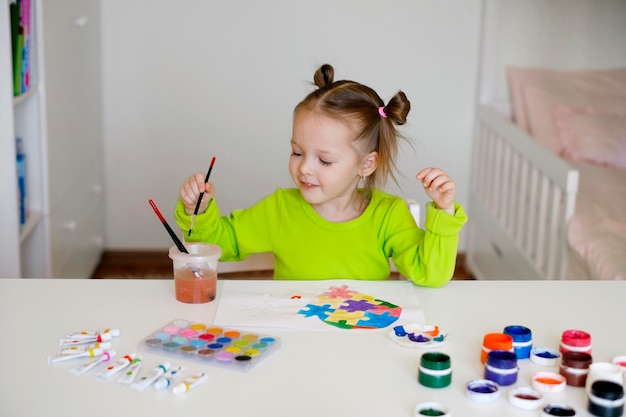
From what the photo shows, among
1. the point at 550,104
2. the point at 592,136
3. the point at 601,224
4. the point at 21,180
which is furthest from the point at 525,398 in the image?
the point at 550,104

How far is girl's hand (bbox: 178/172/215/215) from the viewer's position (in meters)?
1.41

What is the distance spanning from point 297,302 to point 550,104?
194cm

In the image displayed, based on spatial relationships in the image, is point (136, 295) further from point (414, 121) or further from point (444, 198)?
point (414, 121)

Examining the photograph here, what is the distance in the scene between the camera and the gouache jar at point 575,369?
101 cm

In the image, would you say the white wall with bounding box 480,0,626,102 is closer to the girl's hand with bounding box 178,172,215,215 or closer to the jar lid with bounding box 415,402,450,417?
the girl's hand with bounding box 178,172,215,215

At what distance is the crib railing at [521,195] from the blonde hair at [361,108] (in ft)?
2.79

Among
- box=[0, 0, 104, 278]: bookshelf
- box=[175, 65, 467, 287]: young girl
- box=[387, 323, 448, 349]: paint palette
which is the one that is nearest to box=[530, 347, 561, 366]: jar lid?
box=[387, 323, 448, 349]: paint palette

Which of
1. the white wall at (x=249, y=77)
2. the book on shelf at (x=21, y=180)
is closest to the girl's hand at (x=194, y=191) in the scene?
the book on shelf at (x=21, y=180)

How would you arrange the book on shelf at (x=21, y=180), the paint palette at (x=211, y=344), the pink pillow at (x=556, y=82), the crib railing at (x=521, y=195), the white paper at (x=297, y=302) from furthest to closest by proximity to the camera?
the pink pillow at (x=556, y=82), the crib railing at (x=521, y=195), the book on shelf at (x=21, y=180), the white paper at (x=297, y=302), the paint palette at (x=211, y=344)

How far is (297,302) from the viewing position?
4.14 ft

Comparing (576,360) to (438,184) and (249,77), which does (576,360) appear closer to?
(438,184)

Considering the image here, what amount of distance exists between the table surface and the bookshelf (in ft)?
2.62

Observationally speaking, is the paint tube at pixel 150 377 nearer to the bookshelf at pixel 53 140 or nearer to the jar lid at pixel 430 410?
the jar lid at pixel 430 410

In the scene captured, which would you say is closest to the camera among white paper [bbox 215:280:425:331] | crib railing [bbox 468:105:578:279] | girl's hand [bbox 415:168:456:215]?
white paper [bbox 215:280:425:331]
